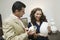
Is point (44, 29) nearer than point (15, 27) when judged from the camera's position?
No

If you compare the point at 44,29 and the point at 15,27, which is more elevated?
the point at 15,27

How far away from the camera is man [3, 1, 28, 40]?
171cm

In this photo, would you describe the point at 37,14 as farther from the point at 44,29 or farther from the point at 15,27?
the point at 15,27

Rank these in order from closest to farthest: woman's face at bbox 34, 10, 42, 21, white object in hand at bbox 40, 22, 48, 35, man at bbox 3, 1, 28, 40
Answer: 1. man at bbox 3, 1, 28, 40
2. white object in hand at bbox 40, 22, 48, 35
3. woman's face at bbox 34, 10, 42, 21

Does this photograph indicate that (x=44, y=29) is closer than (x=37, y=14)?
Yes

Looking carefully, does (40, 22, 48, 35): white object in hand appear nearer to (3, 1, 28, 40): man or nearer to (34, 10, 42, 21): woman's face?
(34, 10, 42, 21): woman's face

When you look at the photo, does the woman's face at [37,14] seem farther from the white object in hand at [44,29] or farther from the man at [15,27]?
the man at [15,27]

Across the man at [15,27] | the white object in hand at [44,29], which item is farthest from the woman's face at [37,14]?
the man at [15,27]

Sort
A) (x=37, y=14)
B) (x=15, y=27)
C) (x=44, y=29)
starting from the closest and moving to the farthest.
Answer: (x=15, y=27)
(x=44, y=29)
(x=37, y=14)

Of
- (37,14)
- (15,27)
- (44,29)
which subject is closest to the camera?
(15,27)

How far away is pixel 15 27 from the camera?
1765 millimetres

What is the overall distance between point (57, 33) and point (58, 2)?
650 millimetres

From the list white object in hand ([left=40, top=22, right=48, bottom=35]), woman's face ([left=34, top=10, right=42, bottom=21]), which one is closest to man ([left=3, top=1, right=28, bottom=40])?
white object in hand ([left=40, top=22, right=48, bottom=35])

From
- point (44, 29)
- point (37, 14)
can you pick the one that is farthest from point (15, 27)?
point (37, 14)
